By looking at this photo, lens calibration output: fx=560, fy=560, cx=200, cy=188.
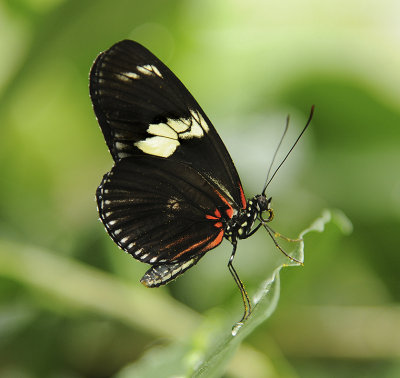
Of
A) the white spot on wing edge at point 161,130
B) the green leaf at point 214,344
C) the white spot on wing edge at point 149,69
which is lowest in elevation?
the green leaf at point 214,344

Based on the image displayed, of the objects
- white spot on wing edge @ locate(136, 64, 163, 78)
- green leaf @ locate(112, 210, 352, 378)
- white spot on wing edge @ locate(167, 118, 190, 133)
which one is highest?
white spot on wing edge @ locate(136, 64, 163, 78)

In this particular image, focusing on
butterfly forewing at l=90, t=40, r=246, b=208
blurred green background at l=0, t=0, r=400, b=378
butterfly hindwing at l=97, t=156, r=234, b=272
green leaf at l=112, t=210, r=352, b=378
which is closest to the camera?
green leaf at l=112, t=210, r=352, b=378

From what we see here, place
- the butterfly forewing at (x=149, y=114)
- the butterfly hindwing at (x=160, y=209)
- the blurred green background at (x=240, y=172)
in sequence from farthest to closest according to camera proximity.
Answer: the blurred green background at (x=240, y=172), the butterfly hindwing at (x=160, y=209), the butterfly forewing at (x=149, y=114)

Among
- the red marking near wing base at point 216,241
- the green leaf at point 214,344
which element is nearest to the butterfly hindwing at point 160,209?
the red marking near wing base at point 216,241

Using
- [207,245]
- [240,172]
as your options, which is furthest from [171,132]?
[240,172]

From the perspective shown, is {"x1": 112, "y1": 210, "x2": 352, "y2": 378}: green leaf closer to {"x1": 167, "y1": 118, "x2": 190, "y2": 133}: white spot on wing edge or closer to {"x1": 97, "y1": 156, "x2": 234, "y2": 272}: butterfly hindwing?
{"x1": 97, "y1": 156, "x2": 234, "y2": 272}: butterfly hindwing

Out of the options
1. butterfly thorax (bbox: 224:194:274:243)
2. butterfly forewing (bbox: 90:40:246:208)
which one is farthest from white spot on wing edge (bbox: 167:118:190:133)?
butterfly thorax (bbox: 224:194:274:243)

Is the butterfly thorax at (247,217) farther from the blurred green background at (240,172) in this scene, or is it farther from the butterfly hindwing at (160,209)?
the blurred green background at (240,172)

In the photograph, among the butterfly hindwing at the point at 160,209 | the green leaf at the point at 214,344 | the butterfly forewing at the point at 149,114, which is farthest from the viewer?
the butterfly hindwing at the point at 160,209
